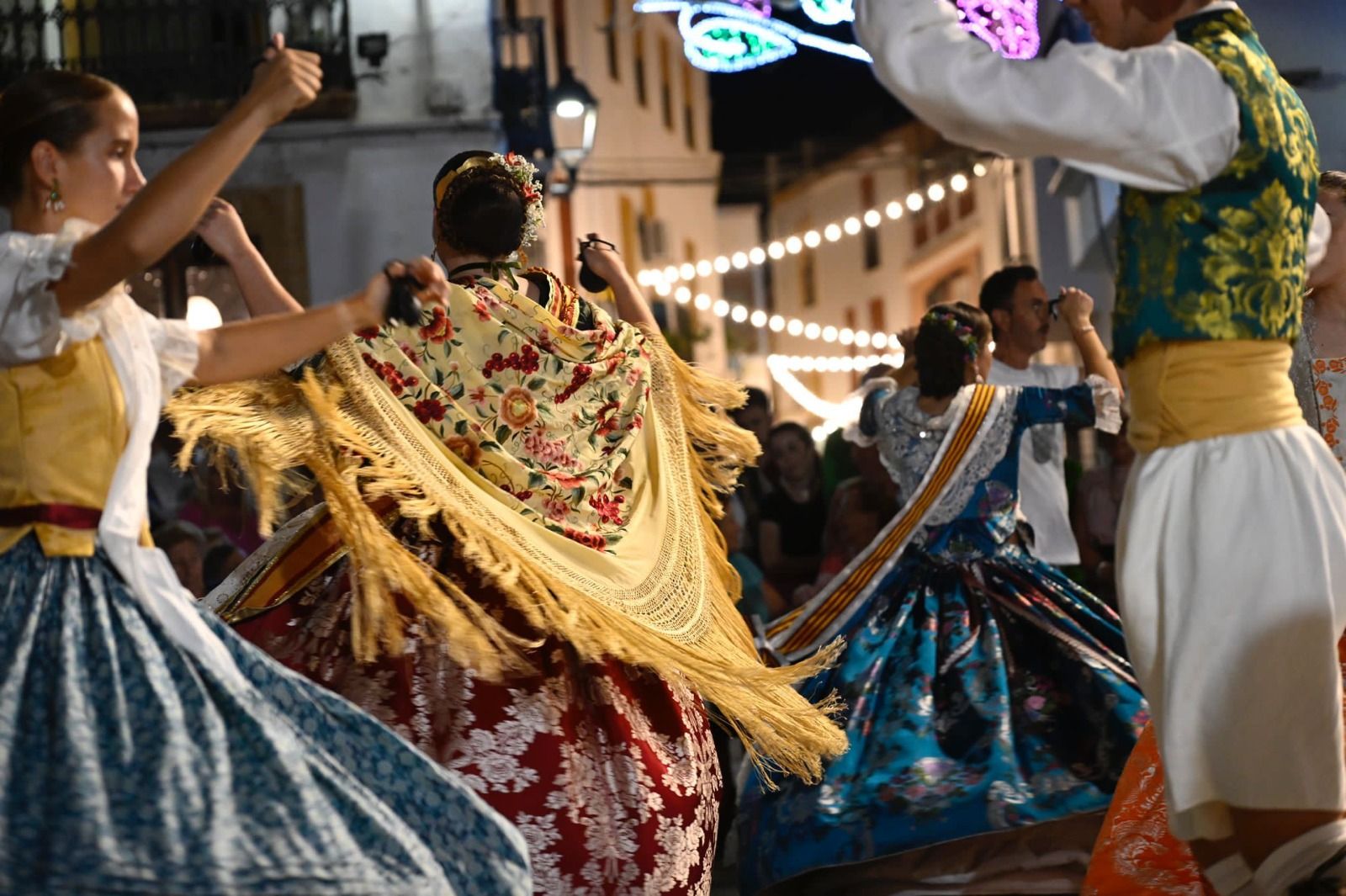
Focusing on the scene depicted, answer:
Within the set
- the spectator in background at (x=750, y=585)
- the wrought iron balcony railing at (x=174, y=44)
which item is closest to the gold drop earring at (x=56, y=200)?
the spectator in background at (x=750, y=585)

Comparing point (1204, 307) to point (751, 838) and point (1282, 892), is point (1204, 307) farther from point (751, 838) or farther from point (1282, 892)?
point (751, 838)

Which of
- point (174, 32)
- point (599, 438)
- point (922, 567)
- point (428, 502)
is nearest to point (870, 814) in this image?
point (922, 567)

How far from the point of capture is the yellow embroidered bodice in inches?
111

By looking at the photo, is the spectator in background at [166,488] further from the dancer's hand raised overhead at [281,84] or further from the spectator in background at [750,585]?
the dancer's hand raised overhead at [281,84]

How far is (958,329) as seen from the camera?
560cm

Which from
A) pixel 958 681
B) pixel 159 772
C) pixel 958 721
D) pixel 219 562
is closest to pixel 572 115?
pixel 219 562

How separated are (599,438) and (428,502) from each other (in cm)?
57

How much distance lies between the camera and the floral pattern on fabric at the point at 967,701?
15.9ft

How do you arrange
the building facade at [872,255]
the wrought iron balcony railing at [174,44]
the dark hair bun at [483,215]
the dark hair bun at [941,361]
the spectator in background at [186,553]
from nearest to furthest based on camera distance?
the dark hair bun at [483,215]
the dark hair bun at [941,361]
the spectator in background at [186,553]
the wrought iron balcony railing at [174,44]
the building facade at [872,255]

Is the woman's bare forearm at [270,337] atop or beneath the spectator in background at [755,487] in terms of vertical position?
atop

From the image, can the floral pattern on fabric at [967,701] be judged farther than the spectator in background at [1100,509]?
No

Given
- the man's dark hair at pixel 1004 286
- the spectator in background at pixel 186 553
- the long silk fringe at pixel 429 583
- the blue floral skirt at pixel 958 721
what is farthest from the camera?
the spectator in background at pixel 186 553

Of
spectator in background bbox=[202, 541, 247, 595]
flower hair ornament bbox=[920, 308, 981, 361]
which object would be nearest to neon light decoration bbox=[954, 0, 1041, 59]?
flower hair ornament bbox=[920, 308, 981, 361]

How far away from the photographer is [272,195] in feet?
46.5
